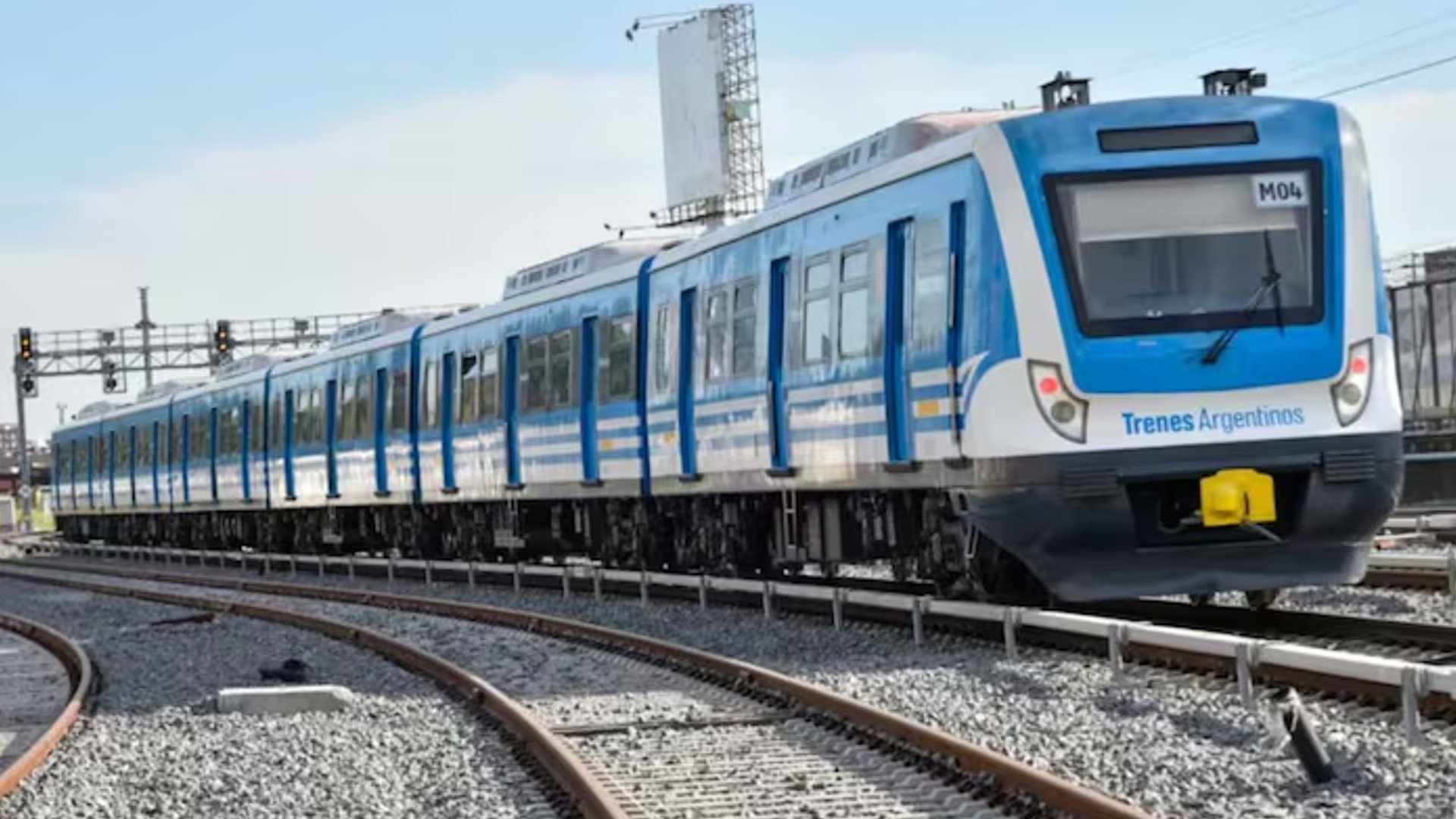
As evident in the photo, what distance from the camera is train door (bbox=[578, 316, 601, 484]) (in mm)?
22172

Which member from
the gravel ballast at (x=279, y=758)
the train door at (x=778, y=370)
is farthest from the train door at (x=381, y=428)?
the train door at (x=778, y=370)

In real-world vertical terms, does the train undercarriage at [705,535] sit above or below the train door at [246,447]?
below

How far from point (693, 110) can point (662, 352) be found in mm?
57429

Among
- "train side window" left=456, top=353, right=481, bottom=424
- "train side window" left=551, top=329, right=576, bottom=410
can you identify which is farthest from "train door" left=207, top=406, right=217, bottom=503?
"train side window" left=551, top=329, right=576, bottom=410

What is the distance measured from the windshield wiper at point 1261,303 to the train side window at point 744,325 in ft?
17.1

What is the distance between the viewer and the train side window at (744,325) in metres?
17.3

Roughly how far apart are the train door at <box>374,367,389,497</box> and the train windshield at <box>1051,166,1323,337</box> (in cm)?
1829

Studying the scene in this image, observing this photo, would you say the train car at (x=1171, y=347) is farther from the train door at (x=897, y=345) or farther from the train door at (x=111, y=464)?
the train door at (x=111, y=464)

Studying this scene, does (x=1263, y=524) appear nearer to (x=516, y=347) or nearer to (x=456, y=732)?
(x=456, y=732)

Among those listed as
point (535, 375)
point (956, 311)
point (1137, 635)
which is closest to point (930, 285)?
point (956, 311)

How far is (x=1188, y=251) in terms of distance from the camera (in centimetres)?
1266

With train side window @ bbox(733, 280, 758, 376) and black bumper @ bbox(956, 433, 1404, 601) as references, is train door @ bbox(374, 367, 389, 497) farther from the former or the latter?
black bumper @ bbox(956, 433, 1404, 601)

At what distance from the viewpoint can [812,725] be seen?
1056cm

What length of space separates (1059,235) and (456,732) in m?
4.05
